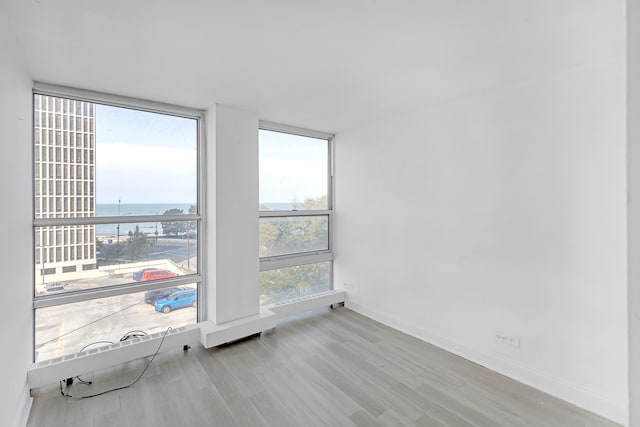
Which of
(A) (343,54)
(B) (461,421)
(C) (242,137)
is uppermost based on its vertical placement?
(A) (343,54)

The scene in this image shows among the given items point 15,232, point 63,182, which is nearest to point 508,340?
point 15,232

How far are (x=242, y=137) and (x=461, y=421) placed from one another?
3.24m

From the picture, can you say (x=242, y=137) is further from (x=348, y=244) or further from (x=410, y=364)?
(x=410, y=364)

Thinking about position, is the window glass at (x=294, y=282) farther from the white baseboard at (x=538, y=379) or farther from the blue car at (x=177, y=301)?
the white baseboard at (x=538, y=379)

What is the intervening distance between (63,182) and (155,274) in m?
1.19

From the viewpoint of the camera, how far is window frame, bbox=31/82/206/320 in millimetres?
2508

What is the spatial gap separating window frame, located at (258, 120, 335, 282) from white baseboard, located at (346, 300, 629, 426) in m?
1.53

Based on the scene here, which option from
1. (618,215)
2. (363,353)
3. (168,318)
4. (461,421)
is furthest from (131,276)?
(618,215)

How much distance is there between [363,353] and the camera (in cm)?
294

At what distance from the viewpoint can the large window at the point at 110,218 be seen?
257 centimetres

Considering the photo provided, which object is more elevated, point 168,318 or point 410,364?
point 168,318

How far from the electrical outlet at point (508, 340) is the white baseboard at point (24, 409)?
144 inches

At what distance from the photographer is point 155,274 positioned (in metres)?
3.08

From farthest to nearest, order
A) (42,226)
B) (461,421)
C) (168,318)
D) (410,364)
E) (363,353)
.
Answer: (168,318) < (363,353) < (410,364) < (42,226) < (461,421)
